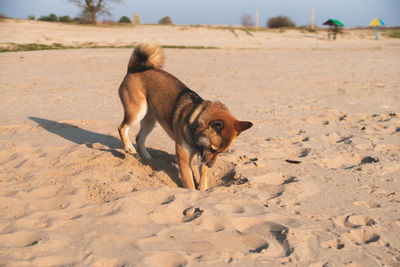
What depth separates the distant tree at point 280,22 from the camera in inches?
1673

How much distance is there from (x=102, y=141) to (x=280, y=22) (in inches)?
1597

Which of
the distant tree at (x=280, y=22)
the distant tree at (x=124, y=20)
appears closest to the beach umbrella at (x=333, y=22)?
the distant tree at (x=280, y=22)

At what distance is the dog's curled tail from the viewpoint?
18.7ft

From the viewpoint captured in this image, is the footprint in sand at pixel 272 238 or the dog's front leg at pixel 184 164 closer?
the footprint in sand at pixel 272 238

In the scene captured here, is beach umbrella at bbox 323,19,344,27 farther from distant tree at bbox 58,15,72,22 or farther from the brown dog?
the brown dog

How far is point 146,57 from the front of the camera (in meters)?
5.74

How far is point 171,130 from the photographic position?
5180 millimetres

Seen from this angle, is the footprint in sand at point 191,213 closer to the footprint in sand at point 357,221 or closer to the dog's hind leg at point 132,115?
the footprint in sand at point 357,221

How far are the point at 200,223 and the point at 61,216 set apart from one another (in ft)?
4.40

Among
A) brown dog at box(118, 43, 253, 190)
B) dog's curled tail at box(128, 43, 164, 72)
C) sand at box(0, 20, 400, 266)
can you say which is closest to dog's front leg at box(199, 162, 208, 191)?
brown dog at box(118, 43, 253, 190)

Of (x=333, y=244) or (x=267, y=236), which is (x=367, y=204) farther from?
(x=267, y=236)

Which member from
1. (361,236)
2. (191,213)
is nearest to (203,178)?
(191,213)

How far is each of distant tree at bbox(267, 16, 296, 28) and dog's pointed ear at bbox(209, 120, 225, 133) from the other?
41074 mm

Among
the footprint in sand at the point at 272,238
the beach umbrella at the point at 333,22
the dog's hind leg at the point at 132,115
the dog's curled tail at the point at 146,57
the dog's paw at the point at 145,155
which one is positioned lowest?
the footprint in sand at the point at 272,238
